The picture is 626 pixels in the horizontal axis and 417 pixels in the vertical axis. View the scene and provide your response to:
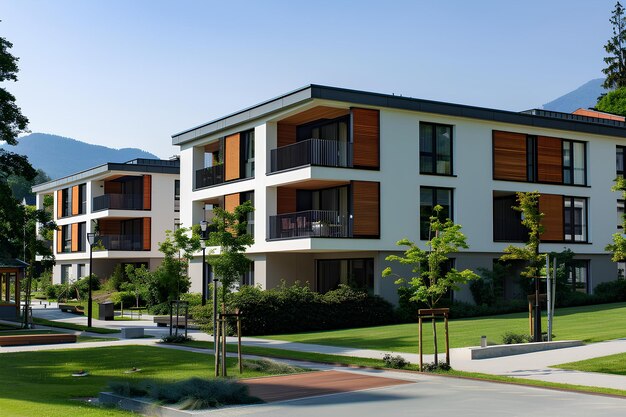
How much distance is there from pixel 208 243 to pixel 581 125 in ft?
79.2

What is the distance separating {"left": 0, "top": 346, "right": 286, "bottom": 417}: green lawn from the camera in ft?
47.0

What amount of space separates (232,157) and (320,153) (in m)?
7.56

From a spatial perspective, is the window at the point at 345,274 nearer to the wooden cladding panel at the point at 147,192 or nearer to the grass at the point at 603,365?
the grass at the point at 603,365

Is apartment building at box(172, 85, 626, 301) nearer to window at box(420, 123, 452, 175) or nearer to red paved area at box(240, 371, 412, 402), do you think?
window at box(420, 123, 452, 175)

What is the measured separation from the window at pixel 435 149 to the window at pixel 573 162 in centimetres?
790

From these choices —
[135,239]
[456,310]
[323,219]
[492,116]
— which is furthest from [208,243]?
[135,239]

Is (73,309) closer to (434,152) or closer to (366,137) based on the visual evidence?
(366,137)

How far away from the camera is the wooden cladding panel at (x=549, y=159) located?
1633 inches

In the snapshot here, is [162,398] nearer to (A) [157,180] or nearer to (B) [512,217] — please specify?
(B) [512,217]

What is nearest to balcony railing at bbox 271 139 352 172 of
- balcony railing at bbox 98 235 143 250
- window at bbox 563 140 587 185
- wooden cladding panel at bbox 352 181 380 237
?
wooden cladding panel at bbox 352 181 380 237

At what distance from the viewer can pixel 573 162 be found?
43.1 metres

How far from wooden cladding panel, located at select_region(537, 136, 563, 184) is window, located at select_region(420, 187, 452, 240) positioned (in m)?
6.02

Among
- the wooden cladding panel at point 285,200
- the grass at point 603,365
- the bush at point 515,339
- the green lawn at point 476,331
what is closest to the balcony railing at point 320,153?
the wooden cladding panel at point 285,200

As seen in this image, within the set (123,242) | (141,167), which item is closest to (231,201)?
(141,167)
